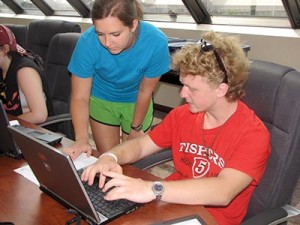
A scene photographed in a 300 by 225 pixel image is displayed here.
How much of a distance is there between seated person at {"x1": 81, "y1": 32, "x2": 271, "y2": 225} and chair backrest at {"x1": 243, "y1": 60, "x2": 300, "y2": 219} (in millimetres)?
40

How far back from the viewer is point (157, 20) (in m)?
4.52

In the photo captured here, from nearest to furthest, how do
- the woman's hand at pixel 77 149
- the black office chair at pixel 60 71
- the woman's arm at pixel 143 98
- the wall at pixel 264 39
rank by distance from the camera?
the woman's hand at pixel 77 149 < the woman's arm at pixel 143 98 < the black office chair at pixel 60 71 < the wall at pixel 264 39

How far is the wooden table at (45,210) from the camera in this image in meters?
1.05

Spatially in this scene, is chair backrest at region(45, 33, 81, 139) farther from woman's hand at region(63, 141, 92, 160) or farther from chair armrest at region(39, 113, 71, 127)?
woman's hand at region(63, 141, 92, 160)

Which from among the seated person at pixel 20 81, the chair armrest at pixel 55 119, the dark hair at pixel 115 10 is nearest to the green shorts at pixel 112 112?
the chair armrest at pixel 55 119

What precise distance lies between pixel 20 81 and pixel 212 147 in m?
1.18

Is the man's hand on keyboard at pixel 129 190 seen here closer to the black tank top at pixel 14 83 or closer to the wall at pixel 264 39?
the black tank top at pixel 14 83

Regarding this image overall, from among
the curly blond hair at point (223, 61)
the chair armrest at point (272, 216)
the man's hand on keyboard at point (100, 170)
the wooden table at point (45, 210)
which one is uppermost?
the curly blond hair at point (223, 61)

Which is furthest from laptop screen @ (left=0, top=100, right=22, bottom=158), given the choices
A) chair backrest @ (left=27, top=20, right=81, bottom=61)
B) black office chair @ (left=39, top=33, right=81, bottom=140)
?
chair backrest @ (left=27, top=20, right=81, bottom=61)

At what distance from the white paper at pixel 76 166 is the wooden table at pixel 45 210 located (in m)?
0.05

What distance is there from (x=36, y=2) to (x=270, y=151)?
5379 millimetres

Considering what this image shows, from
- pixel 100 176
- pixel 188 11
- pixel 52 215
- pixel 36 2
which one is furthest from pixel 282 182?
pixel 36 2

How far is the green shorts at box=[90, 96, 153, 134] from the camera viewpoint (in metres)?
2.03

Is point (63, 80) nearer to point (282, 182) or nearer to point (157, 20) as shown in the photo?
point (282, 182)
